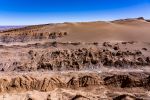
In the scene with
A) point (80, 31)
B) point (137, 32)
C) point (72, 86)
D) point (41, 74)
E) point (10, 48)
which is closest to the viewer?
point (72, 86)

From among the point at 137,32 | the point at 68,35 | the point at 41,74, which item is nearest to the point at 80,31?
the point at 68,35

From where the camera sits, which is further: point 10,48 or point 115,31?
point 115,31

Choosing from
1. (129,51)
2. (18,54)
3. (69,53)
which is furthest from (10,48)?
(129,51)

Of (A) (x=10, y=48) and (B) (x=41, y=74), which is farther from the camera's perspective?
(A) (x=10, y=48)

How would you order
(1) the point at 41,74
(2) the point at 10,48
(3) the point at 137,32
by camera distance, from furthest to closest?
(3) the point at 137,32
(2) the point at 10,48
(1) the point at 41,74

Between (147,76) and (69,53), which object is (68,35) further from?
(147,76)

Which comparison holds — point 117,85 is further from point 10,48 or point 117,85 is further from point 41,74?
point 10,48
